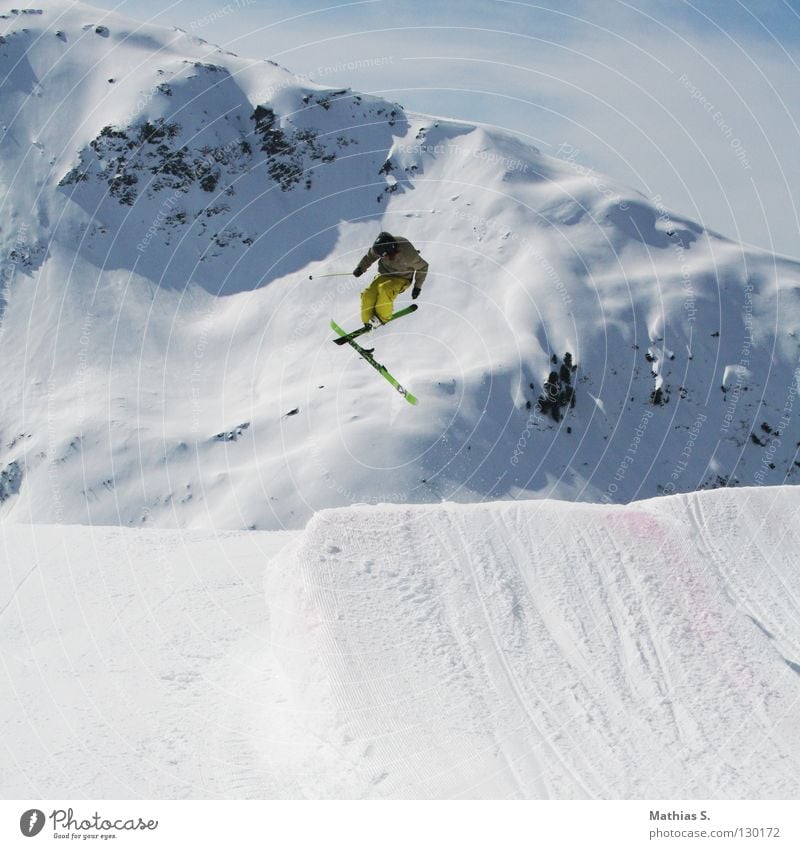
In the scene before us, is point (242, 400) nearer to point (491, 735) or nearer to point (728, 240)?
point (728, 240)

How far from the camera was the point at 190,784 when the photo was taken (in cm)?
1777

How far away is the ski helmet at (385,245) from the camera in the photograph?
19969 mm

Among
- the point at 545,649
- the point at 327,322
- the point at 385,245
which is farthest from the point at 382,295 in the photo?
the point at 327,322

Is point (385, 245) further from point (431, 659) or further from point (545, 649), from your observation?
point (545, 649)

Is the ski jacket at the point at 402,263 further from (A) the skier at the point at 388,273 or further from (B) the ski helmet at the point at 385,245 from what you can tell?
(B) the ski helmet at the point at 385,245

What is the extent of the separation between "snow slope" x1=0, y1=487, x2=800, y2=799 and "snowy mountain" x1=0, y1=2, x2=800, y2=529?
303 ft

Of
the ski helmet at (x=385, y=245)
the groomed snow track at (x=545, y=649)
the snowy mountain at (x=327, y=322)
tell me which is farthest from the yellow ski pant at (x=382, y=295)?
the snowy mountain at (x=327, y=322)

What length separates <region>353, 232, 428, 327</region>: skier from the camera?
20.4 m

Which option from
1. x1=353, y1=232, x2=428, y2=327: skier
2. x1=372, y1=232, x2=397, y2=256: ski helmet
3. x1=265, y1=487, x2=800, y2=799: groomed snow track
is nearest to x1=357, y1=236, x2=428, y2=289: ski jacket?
x1=353, y1=232, x2=428, y2=327: skier

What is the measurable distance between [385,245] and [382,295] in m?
2.55

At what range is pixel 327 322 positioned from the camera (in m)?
148

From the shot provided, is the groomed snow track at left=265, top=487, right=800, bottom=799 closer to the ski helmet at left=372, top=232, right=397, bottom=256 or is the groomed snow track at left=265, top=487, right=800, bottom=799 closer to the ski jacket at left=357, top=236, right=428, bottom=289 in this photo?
the ski jacket at left=357, top=236, right=428, bottom=289

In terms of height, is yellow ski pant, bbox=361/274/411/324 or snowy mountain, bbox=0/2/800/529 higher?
snowy mountain, bbox=0/2/800/529

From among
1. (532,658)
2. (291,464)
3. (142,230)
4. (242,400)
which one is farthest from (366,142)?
(532,658)
